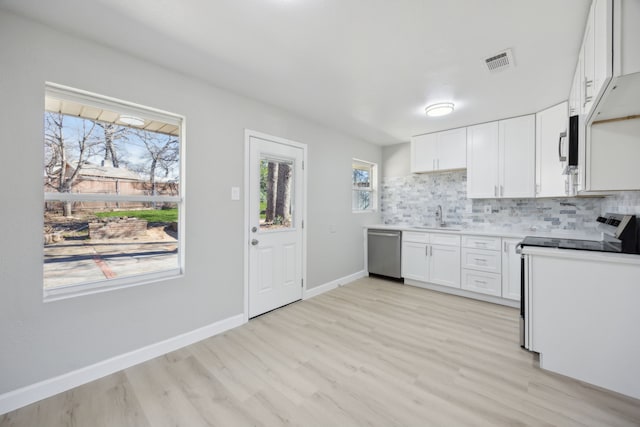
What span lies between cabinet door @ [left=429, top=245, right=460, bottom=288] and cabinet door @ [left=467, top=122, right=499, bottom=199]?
0.87m

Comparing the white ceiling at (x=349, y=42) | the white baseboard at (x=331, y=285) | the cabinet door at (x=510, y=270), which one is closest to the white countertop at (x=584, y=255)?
the cabinet door at (x=510, y=270)

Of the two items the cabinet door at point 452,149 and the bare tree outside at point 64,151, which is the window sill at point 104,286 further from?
the cabinet door at point 452,149

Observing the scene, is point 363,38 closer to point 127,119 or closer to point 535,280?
point 127,119

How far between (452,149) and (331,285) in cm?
281

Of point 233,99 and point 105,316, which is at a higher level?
point 233,99

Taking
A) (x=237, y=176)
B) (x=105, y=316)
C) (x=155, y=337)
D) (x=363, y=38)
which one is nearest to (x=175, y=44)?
(x=237, y=176)

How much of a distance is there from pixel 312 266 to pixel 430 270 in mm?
1819

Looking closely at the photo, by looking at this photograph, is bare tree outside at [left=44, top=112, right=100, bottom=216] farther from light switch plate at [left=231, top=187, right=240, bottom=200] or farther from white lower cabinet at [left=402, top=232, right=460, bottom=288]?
white lower cabinet at [left=402, top=232, right=460, bottom=288]

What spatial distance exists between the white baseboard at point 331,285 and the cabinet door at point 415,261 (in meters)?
0.77

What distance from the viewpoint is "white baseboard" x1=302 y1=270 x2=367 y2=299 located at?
Result: 3714 millimetres

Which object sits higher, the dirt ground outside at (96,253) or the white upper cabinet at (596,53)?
the white upper cabinet at (596,53)

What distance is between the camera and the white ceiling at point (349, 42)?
64.8 inches

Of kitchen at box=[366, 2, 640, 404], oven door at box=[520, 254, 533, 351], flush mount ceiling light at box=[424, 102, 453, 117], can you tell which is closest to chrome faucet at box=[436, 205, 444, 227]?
kitchen at box=[366, 2, 640, 404]

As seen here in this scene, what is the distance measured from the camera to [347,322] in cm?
294
